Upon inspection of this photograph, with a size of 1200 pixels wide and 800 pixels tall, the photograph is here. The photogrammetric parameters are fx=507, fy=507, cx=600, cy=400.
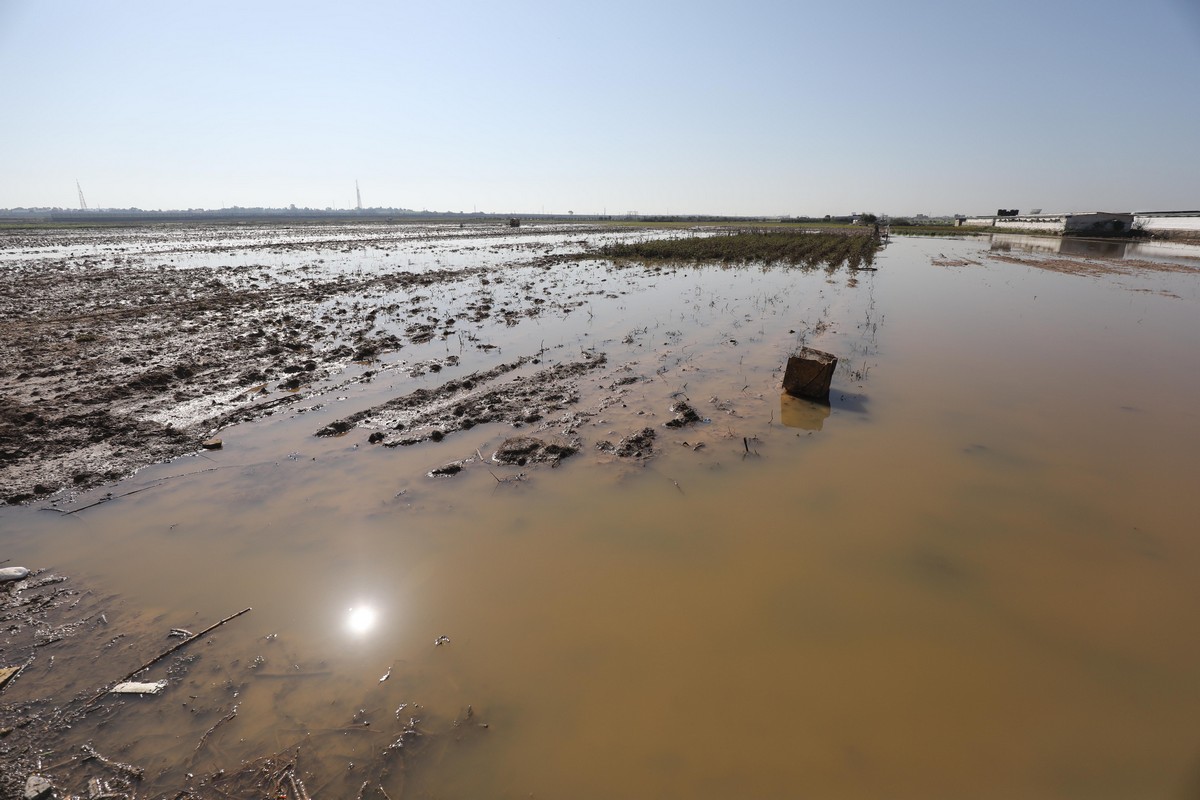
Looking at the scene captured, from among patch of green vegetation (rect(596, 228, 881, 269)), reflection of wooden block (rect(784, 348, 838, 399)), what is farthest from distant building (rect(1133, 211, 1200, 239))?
reflection of wooden block (rect(784, 348, 838, 399))

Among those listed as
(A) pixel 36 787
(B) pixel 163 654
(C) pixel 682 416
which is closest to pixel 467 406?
(C) pixel 682 416

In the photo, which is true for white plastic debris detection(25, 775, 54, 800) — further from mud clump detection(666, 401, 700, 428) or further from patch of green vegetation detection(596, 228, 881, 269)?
patch of green vegetation detection(596, 228, 881, 269)

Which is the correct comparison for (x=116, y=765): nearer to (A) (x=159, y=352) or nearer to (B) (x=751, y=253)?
(A) (x=159, y=352)

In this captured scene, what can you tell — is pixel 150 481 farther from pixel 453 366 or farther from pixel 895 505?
pixel 895 505

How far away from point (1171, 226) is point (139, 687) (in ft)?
268

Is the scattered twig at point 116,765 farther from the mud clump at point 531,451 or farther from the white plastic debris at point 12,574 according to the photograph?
the mud clump at point 531,451

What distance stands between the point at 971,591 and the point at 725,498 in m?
2.25

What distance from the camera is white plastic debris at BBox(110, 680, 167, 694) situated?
332 cm

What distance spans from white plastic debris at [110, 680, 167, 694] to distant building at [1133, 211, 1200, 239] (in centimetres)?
7520

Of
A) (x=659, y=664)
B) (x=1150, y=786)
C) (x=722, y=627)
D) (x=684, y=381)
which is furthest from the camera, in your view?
(x=684, y=381)

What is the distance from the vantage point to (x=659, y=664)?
3.60 meters

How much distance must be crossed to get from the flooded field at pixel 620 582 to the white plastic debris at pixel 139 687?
0.05 metres

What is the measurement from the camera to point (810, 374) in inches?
324

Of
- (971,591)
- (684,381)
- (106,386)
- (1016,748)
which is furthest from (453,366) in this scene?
(1016,748)
